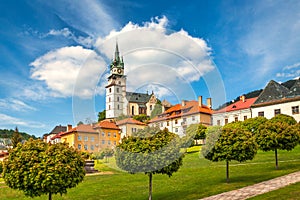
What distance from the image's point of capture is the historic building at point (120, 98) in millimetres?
12200

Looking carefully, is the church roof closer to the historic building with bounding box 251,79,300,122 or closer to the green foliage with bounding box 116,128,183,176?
the green foliage with bounding box 116,128,183,176

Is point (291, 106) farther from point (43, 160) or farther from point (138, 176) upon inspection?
point (43, 160)

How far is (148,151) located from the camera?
12.2 m

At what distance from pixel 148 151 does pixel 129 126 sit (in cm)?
142

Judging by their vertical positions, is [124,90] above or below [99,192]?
above

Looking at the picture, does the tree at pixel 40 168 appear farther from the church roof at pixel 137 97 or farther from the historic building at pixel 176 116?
the historic building at pixel 176 116

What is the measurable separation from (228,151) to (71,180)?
8950 millimetres

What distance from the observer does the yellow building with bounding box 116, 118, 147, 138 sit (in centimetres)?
1262

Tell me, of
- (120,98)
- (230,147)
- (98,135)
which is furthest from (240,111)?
(98,135)

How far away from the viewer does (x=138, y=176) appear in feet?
79.4

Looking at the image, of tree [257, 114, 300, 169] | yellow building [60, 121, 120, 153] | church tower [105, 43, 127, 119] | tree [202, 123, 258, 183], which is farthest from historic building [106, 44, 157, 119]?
tree [257, 114, 300, 169]

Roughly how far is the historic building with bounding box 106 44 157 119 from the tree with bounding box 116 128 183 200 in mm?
1094

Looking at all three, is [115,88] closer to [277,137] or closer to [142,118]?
[142,118]

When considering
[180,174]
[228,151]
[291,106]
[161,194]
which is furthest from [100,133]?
[291,106]
